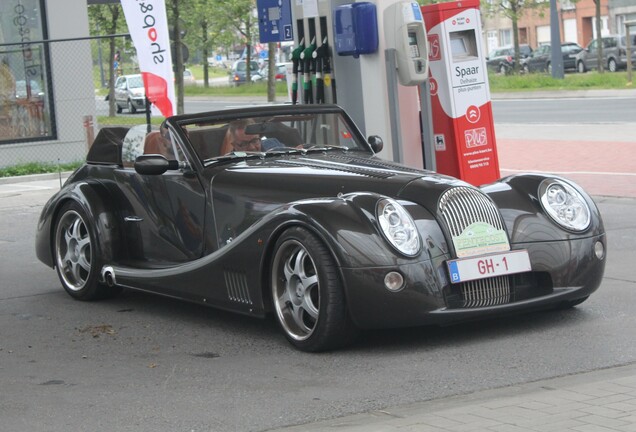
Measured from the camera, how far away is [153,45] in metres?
15.4

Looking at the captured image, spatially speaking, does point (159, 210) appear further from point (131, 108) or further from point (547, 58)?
point (547, 58)

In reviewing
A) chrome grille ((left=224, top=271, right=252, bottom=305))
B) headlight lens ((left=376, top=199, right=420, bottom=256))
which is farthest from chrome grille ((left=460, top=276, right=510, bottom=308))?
chrome grille ((left=224, top=271, right=252, bottom=305))

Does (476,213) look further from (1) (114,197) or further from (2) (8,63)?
(2) (8,63)

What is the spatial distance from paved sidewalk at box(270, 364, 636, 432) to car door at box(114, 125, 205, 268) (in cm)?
289

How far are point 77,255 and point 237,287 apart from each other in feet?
6.94

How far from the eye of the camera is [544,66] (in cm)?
5522

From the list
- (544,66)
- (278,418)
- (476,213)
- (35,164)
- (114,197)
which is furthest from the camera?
(544,66)

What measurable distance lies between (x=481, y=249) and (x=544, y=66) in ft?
164

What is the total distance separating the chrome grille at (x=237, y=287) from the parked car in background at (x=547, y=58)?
47.8 metres

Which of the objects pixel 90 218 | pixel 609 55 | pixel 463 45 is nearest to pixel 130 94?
pixel 609 55

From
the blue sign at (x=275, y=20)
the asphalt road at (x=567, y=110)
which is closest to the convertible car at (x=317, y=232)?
the blue sign at (x=275, y=20)

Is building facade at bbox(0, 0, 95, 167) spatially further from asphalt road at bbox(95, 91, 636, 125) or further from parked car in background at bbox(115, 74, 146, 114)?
parked car in background at bbox(115, 74, 146, 114)

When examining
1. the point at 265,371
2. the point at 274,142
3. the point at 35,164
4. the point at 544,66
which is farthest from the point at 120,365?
the point at 544,66

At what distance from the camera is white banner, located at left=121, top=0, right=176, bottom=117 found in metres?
15.3
